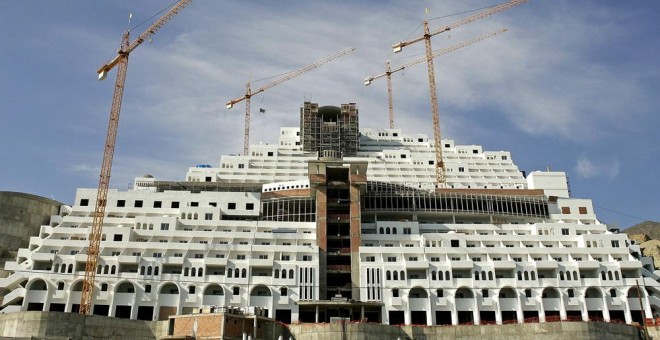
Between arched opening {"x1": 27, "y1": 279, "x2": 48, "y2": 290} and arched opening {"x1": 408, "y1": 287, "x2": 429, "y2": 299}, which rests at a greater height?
arched opening {"x1": 27, "y1": 279, "x2": 48, "y2": 290}

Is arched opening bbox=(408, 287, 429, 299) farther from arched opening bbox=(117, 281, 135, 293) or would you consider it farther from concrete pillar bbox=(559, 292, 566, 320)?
arched opening bbox=(117, 281, 135, 293)

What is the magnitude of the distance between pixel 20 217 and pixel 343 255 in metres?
56.9

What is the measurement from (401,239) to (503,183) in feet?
125

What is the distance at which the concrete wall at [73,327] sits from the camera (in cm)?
7400

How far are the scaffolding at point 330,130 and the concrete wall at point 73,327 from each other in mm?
65434

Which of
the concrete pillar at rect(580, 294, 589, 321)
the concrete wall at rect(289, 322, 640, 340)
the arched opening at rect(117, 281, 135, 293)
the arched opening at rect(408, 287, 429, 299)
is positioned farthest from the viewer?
the arched opening at rect(408, 287, 429, 299)

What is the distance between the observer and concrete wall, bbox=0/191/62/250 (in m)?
99.1

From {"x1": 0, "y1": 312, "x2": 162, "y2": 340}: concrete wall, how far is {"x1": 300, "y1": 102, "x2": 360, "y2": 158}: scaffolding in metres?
65.4

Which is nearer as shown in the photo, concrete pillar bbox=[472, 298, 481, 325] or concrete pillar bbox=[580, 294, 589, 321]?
concrete pillar bbox=[472, 298, 481, 325]

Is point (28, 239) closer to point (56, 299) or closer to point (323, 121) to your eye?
point (56, 299)

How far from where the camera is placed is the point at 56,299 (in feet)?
283

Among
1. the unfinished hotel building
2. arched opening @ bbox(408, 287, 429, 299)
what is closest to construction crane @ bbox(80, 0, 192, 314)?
the unfinished hotel building

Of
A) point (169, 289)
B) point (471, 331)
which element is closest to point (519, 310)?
point (471, 331)

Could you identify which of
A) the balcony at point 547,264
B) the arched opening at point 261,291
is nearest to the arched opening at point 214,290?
the arched opening at point 261,291
